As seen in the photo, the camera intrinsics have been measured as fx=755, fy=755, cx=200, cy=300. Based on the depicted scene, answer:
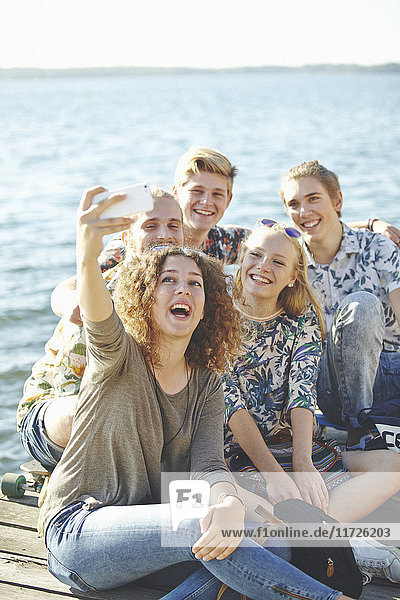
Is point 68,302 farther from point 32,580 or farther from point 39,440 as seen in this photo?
point 32,580

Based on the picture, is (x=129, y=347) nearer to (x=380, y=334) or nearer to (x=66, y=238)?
(x=380, y=334)

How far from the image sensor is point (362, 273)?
12.3ft

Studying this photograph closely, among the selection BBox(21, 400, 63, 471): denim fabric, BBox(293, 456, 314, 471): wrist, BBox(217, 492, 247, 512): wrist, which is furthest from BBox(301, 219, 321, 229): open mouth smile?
BBox(217, 492, 247, 512): wrist

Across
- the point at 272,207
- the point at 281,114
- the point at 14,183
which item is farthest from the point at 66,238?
the point at 281,114

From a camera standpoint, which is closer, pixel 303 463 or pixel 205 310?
pixel 205 310

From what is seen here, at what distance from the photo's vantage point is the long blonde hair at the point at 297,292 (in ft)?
10.1

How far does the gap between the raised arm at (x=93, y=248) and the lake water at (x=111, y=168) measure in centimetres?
144

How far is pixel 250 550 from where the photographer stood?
215cm

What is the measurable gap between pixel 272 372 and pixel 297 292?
343 millimetres

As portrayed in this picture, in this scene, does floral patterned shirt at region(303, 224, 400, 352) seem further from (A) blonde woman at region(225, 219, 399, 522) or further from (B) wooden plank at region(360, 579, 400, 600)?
(B) wooden plank at region(360, 579, 400, 600)

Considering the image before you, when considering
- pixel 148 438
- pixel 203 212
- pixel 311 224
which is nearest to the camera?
pixel 148 438

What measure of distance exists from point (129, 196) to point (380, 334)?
5.79 feet
